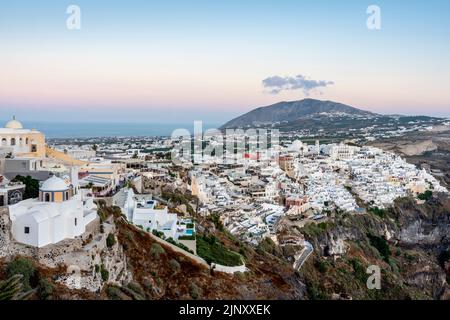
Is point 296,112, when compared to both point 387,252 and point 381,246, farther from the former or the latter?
point 387,252

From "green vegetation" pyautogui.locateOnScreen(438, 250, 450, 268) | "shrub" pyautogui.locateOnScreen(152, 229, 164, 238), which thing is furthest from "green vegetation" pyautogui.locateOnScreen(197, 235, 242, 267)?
"green vegetation" pyautogui.locateOnScreen(438, 250, 450, 268)

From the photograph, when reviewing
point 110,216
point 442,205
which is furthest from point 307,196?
point 110,216

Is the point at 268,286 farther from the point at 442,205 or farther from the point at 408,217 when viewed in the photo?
the point at 442,205

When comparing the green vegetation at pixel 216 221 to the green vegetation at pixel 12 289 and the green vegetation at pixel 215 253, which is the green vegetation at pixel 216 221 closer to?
the green vegetation at pixel 215 253

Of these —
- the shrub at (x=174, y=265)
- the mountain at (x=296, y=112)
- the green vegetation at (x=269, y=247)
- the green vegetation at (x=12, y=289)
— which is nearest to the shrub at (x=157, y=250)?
the shrub at (x=174, y=265)

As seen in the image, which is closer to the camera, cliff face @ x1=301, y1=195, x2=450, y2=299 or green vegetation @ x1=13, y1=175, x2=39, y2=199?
green vegetation @ x1=13, y1=175, x2=39, y2=199

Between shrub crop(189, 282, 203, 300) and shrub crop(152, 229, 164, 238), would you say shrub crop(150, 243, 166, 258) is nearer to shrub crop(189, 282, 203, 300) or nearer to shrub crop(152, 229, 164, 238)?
shrub crop(152, 229, 164, 238)

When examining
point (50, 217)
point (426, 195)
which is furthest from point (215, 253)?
point (426, 195)

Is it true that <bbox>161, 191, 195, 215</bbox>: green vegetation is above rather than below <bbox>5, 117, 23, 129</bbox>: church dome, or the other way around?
below
